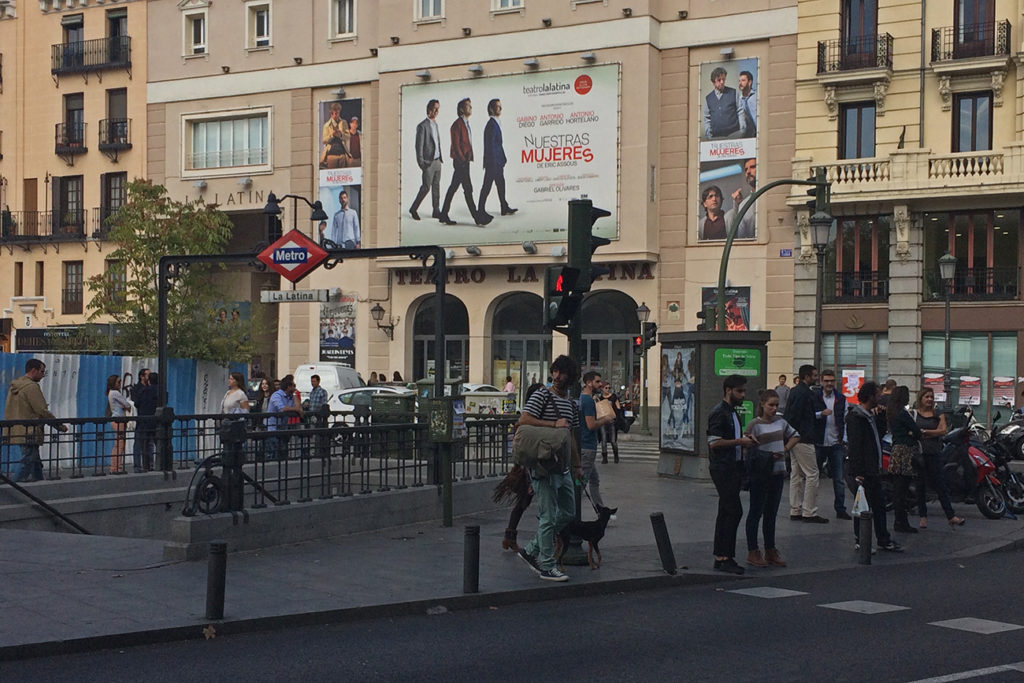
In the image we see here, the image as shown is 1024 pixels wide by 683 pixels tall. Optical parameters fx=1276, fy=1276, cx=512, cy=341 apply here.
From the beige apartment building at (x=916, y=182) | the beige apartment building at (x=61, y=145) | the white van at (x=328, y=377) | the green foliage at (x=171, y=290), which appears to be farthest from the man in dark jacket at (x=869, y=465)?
the beige apartment building at (x=61, y=145)

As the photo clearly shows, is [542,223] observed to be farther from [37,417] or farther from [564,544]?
[564,544]

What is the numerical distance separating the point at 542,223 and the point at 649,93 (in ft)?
16.9

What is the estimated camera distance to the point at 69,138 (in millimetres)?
47312

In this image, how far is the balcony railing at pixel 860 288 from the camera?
35938mm

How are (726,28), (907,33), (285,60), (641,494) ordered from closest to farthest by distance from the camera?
A: (641,494)
(907,33)
(726,28)
(285,60)

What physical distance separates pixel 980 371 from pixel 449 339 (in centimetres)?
1691

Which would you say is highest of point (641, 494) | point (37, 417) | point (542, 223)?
point (542, 223)

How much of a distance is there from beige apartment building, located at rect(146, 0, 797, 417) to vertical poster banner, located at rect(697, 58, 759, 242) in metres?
0.06

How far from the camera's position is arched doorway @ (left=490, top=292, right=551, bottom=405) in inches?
1639

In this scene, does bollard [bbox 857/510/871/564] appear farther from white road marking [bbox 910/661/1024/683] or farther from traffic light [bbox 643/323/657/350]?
traffic light [bbox 643/323/657/350]

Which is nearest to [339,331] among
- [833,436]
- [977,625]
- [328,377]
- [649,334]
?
[328,377]

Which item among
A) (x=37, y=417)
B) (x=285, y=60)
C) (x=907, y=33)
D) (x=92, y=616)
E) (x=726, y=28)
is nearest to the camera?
(x=92, y=616)

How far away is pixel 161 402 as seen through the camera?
17.6 meters

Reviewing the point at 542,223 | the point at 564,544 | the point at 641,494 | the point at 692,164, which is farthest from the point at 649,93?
the point at 564,544
